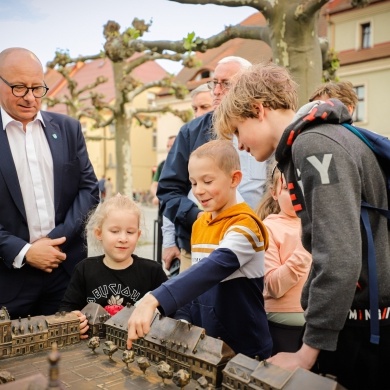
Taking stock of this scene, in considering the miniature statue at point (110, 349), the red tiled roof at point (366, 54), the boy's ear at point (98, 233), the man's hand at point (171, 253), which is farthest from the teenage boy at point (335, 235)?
the red tiled roof at point (366, 54)

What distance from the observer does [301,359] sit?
1.68 m

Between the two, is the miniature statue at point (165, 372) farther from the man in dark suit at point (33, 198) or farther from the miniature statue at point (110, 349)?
the man in dark suit at point (33, 198)

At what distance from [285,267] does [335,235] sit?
126cm

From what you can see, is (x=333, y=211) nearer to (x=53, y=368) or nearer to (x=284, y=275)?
(x=53, y=368)

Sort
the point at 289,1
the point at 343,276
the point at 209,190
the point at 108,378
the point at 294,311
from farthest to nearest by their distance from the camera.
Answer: the point at 289,1, the point at 294,311, the point at 209,190, the point at 108,378, the point at 343,276

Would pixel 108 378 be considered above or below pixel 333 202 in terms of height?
below

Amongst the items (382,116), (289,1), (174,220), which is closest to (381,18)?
(382,116)

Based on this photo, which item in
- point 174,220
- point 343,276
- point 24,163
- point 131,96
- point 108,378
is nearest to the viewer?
point 343,276

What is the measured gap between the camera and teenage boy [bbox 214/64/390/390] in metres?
1.54

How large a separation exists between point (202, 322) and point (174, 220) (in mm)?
1214

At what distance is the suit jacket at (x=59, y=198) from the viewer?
9.86 ft

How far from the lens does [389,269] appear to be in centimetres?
170

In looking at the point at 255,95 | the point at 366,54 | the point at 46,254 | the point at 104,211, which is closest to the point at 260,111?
the point at 255,95

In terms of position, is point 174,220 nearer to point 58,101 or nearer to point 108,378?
point 108,378
